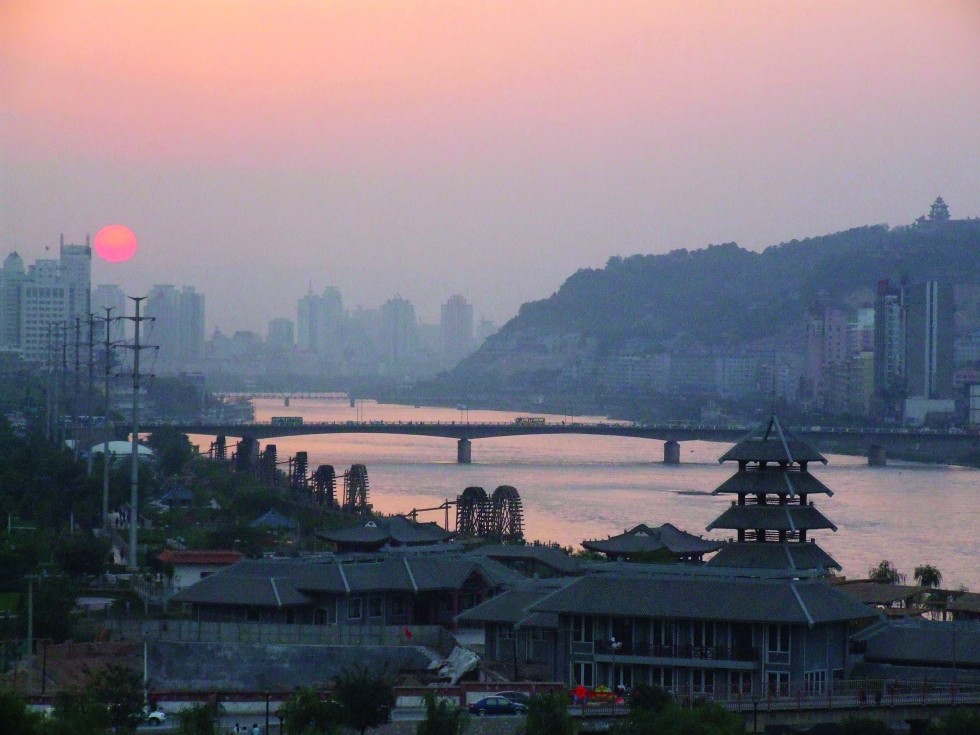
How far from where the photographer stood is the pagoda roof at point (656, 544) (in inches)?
514

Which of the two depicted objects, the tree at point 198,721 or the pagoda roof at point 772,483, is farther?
the pagoda roof at point 772,483

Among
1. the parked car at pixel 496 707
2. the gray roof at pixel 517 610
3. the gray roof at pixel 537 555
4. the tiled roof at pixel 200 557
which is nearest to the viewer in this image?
the parked car at pixel 496 707

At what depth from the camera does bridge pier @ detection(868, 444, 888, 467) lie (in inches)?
1282

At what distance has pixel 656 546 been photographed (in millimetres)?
13031

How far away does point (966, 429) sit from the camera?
39.8 meters

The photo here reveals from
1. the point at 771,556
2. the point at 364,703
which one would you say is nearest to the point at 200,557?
the point at 771,556

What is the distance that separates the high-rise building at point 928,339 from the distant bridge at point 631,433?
17.2 meters

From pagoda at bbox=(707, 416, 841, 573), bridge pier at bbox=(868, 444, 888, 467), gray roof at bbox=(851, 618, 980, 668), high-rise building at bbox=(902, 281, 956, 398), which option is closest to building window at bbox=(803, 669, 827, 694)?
gray roof at bbox=(851, 618, 980, 668)

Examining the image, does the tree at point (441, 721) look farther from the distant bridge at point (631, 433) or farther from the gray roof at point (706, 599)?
the distant bridge at point (631, 433)

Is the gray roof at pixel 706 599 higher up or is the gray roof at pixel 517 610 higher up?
the gray roof at pixel 706 599

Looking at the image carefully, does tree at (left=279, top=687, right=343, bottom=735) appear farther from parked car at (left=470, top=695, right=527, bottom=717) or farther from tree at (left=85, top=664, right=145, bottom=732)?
parked car at (left=470, top=695, right=527, bottom=717)

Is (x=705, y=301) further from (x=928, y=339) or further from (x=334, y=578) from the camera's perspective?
(x=334, y=578)

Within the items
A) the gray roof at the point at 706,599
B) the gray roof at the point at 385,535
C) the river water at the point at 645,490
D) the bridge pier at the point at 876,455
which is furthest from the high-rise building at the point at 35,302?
the gray roof at the point at 706,599

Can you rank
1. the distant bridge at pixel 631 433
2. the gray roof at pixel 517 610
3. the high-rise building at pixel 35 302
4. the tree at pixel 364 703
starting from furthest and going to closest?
1. the high-rise building at pixel 35 302
2. the distant bridge at pixel 631 433
3. the gray roof at pixel 517 610
4. the tree at pixel 364 703
